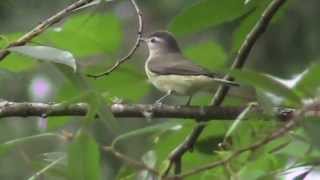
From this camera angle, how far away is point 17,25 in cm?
623

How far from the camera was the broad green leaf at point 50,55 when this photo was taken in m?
1.46

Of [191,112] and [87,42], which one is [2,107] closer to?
[87,42]

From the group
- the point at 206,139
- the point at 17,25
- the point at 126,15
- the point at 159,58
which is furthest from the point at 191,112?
the point at 126,15

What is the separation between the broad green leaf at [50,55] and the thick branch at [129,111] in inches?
11.7

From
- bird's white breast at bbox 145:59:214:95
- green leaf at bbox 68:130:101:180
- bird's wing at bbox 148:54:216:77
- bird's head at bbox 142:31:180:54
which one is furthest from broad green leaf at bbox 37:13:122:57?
bird's head at bbox 142:31:180:54

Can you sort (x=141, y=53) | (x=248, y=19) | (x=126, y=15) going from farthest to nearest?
(x=126, y=15), (x=141, y=53), (x=248, y=19)

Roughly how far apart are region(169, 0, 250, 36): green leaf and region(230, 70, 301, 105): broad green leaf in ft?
1.53

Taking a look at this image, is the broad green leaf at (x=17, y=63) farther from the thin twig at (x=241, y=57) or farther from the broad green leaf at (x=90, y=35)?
the thin twig at (x=241, y=57)

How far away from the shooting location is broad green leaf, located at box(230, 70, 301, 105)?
1326 mm

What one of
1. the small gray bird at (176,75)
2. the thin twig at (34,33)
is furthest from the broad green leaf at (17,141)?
the small gray bird at (176,75)

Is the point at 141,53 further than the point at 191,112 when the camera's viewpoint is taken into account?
Yes

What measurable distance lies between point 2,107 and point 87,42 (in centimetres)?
22

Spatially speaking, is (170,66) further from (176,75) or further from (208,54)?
(208,54)

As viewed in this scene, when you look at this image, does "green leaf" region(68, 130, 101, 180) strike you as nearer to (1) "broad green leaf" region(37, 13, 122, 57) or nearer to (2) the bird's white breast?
(1) "broad green leaf" region(37, 13, 122, 57)
